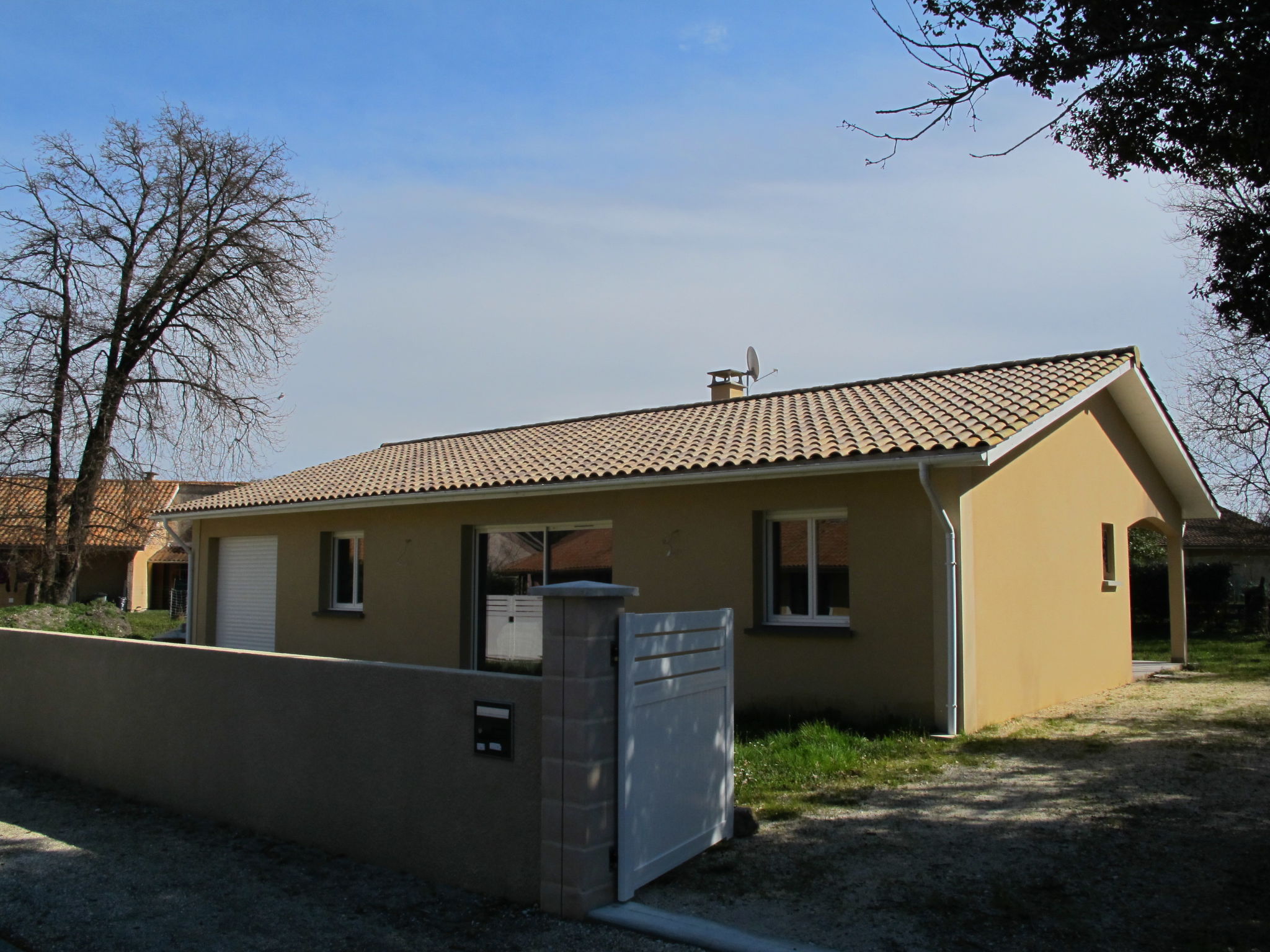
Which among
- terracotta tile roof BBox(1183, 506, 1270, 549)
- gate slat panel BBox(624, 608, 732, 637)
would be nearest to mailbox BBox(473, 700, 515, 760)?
gate slat panel BBox(624, 608, 732, 637)

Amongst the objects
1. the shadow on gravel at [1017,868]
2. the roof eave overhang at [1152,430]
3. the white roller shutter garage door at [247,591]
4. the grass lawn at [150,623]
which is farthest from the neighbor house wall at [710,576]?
the grass lawn at [150,623]

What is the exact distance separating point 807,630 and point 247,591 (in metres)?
11.3

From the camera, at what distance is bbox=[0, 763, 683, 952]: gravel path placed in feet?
16.6

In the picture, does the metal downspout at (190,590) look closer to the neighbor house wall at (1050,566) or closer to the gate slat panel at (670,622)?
the neighbor house wall at (1050,566)

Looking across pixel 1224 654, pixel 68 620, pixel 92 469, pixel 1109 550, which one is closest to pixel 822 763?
pixel 1109 550

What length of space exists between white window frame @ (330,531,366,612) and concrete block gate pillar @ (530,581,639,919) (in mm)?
11227

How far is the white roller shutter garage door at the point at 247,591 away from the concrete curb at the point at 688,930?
13.2m

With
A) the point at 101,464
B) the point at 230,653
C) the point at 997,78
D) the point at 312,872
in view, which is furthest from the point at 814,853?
the point at 101,464

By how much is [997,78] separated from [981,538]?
5.47 meters

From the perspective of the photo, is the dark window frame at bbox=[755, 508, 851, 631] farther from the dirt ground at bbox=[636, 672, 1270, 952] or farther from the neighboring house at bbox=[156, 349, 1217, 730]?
the dirt ground at bbox=[636, 672, 1270, 952]

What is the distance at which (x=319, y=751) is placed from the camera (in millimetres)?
6734

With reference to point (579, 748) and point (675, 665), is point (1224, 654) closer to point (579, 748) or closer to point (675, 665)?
point (675, 665)

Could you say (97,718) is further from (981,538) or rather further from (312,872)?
(981,538)

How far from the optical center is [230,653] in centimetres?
755
